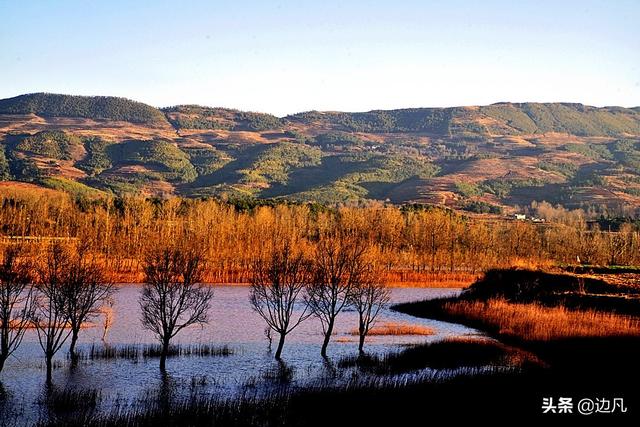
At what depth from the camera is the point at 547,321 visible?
43.4m

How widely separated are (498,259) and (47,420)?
90.1 m

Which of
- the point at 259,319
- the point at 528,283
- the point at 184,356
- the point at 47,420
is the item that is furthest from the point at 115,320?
the point at 528,283

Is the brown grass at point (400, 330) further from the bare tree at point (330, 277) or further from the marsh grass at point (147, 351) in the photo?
the marsh grass at point (147, 351)

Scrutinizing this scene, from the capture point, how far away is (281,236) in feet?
320

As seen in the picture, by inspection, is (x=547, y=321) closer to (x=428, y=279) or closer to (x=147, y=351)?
(x=147, y=351)

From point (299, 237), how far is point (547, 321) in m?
65.6

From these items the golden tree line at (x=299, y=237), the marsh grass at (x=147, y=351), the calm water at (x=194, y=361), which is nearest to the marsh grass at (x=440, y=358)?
the calm water at (x=194, y=361)

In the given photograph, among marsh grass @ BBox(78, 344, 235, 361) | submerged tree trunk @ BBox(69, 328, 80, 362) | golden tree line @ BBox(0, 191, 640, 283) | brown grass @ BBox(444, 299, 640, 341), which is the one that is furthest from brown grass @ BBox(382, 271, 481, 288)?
submerged tree trunk @ BBox(69, 328, 80, 362)

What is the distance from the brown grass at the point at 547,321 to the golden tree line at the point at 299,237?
114 ft

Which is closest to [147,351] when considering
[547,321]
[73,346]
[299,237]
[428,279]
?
[73,346]

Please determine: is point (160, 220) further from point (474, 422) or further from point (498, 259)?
point (474, 422)

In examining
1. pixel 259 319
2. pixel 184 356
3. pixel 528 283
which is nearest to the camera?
pixel 184 356

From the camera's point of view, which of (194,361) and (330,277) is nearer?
(194,361)

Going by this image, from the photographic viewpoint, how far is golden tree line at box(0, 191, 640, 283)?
9131 cm
